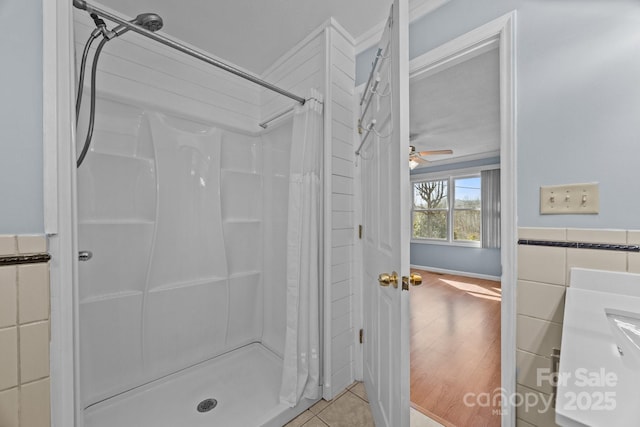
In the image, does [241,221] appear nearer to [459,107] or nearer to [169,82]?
[169,82]

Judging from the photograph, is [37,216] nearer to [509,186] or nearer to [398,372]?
[398,372]

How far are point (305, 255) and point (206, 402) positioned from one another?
3.49 ft

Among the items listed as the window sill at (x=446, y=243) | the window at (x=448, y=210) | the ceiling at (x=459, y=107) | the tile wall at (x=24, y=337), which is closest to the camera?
the tile wall at (x=24, y=337)

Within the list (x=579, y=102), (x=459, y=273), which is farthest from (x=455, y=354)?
(x=459, y=273)

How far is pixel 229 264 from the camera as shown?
2.02m

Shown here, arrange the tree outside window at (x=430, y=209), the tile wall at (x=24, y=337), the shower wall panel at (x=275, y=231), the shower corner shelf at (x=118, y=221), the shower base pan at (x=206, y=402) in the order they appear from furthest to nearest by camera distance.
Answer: the tree outside window at (x=430, y=209), the shower wall panel at (x=275, y=231), the shower corner shelf at (x=118, y=221), the shower base pan at (x=206, y=402), the tile wall at (x=24, y=337)

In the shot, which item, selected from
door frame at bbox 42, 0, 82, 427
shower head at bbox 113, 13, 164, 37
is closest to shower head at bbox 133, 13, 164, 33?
shower head at bbox 113, 13, 164, 37

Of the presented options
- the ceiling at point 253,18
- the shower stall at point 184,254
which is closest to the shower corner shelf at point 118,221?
the shower stall at point 184,254

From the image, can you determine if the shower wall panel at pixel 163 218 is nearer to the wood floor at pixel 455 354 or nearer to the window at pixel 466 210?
the wood floor at pixel 455 354

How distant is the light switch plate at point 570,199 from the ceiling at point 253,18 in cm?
119

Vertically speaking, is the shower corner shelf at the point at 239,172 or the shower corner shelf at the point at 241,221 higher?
the shower corner shelf at the point at 239,172

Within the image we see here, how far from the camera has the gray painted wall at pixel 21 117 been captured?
2.16 ft

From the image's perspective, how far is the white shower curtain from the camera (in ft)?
4.87

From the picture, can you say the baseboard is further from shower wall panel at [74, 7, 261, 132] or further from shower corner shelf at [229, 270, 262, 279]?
shower wall panel at [74, 7, 261, 132]
